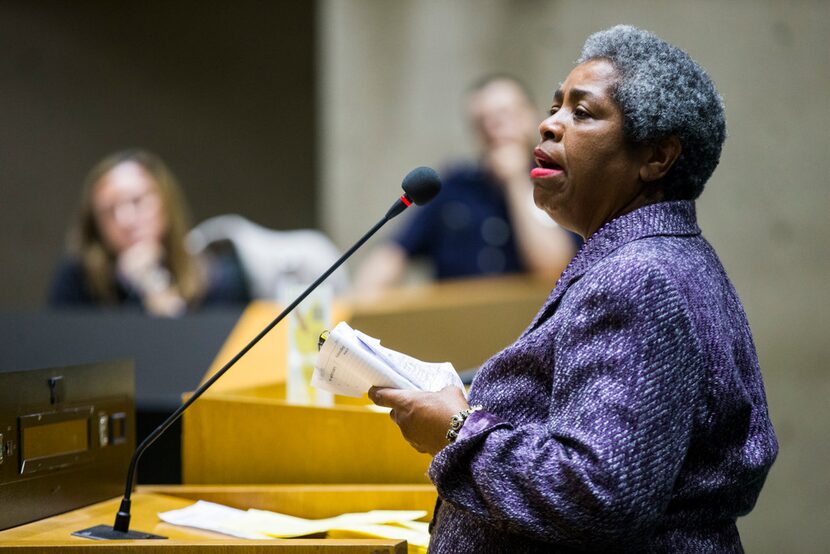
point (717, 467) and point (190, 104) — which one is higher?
point (190, 104)

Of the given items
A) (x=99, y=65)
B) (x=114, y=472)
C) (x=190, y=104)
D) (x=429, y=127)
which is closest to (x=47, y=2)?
(x=99, y=65)

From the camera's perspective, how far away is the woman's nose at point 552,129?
4.97 ft

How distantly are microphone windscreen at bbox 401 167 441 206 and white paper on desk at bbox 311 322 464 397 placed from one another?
1.05 ft

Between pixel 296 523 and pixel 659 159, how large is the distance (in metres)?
0.89

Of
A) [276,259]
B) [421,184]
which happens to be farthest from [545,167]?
[276,259]

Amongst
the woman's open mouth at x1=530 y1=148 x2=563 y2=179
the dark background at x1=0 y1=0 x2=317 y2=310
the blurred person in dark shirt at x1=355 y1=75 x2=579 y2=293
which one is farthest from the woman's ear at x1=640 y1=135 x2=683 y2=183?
the dark background at x1=0 y1=0 x2=317 y2=310

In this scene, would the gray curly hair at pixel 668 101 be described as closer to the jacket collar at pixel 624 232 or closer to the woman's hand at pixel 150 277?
the jacket collar at pixel 624 232

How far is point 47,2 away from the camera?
6594 mm

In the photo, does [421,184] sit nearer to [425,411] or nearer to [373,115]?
[425,411]

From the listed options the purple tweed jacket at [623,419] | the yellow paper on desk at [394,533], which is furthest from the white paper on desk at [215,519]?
the purple tweed jacket at [623,419]

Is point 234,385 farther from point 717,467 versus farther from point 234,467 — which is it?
point 717,467

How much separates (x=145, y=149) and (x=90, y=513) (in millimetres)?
5105

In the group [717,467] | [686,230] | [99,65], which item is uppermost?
[99,65]

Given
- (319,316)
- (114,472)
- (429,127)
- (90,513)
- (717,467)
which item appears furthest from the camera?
(429,127)
